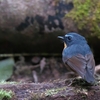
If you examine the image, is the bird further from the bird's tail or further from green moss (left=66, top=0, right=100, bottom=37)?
green moss (left=66, top=0, right=100, bottom=37)

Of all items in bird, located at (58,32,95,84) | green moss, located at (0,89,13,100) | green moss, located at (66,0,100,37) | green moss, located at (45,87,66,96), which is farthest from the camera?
green moss, located at (66,0,100,37)

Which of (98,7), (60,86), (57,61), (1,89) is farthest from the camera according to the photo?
(57,61)

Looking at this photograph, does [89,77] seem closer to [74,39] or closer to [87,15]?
[74,39]

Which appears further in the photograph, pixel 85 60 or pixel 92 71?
pixel 85 60

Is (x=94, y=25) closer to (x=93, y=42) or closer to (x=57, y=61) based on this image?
(x=93, y=42)

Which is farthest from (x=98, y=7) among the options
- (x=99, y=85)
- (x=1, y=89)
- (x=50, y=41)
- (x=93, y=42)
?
(x=1, y=89)

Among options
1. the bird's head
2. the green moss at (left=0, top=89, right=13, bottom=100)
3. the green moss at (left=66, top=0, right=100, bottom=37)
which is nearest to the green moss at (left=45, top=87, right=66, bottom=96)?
the green moss at (left=0, top=89, right=13, bottom=100)

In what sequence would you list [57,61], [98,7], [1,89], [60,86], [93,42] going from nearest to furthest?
[1,89] → [60,86] → [98,7] → [93,42] → [57,61]

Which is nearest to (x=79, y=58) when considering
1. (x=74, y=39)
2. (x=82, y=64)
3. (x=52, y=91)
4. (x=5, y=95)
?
(x=82, y=64)
